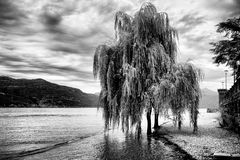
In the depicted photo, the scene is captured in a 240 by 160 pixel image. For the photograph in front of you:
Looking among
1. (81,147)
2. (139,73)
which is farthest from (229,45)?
(81,147)

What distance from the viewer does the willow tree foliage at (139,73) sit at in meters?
16.6

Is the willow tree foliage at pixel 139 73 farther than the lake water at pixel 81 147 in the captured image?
Yes

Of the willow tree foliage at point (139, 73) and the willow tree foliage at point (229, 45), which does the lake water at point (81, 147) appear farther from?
the willow tree foliage at point (229, 45)

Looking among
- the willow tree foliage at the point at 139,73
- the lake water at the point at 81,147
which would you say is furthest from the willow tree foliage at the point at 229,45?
the lake water at the point at 81,147

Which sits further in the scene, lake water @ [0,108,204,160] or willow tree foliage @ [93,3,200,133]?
willow tree foliage @ [93,3,200,133]

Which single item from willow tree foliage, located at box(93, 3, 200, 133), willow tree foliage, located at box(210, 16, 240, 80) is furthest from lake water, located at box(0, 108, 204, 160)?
willow tree foliage, located at box(210, 16, 240, 80)

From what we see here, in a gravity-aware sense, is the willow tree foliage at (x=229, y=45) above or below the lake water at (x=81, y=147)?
above

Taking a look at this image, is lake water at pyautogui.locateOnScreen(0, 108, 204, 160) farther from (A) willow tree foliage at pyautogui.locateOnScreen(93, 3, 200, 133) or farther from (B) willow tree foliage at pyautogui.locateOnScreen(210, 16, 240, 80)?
(B) willow tree foliage at pyautogui.locateOnScreen(210, 16, 240, 80)

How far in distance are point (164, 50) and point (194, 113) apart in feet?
Result: 21.2

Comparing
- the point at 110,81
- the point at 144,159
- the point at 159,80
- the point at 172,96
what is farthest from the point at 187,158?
the point at 110,81

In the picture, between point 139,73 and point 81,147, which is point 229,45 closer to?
point 139,73

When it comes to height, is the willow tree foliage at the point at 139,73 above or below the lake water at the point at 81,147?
above

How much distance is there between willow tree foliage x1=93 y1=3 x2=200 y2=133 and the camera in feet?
54.6

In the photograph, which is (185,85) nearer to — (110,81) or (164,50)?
(164,50)
